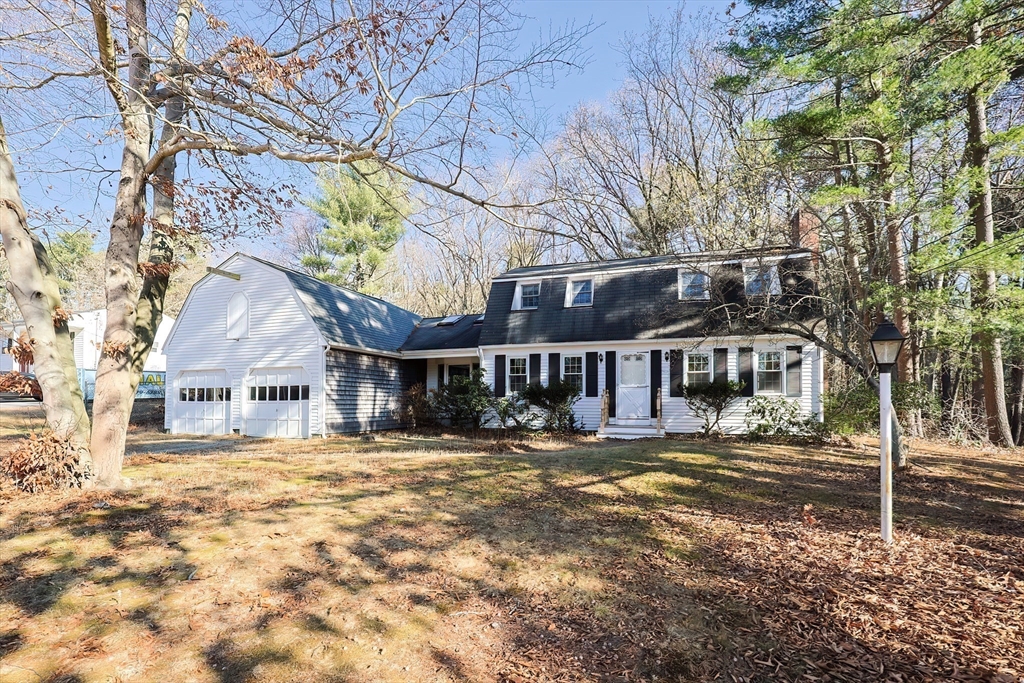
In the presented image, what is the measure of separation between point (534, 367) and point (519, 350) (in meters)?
0.71

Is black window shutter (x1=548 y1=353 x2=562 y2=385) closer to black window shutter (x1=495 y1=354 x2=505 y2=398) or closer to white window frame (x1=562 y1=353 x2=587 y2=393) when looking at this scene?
white window frame (x1=562 y1=353 x2=587 y2=393)

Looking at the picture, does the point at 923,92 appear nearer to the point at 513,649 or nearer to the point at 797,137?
the point at 797,137

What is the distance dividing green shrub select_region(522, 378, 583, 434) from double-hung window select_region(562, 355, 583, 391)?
33cm

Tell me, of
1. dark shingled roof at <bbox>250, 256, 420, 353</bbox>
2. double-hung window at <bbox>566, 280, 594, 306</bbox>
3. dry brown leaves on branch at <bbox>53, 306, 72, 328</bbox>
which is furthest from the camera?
double-hung window at <bbox>566, 280, 594, 306</bbox>

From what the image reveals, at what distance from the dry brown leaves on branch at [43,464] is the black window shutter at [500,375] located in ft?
36.6

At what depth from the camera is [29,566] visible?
400cm

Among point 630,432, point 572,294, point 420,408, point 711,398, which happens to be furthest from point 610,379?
point 420,408

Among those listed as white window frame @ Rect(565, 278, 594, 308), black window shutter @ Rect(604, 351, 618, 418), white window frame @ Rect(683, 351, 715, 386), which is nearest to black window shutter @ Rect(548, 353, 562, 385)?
black window shutter @ Rect(604, 351, 618, 418)

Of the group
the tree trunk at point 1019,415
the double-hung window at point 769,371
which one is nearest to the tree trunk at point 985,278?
the tree trunk at point 1019,415

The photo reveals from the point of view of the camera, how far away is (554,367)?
609 inches

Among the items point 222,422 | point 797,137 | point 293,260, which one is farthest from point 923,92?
point 293,260

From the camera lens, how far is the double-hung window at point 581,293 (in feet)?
52.2

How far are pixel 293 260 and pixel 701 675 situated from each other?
103 feet

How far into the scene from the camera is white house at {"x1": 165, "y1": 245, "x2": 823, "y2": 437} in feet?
45.4
